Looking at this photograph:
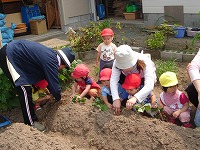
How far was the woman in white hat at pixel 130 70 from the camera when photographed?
3.61 m

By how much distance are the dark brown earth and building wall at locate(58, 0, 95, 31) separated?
620cm

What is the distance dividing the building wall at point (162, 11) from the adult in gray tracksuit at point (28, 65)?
18.0 feet

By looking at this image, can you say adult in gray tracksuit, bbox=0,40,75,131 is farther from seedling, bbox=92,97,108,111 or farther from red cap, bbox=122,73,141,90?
red cap, bbox=122,73,141,90

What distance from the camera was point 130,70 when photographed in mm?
3828

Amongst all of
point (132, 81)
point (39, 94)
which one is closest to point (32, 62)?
point (39, 94)

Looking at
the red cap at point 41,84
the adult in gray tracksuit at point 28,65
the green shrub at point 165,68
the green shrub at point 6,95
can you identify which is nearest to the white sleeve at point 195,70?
the adult in gray tracksuit at point 28,65

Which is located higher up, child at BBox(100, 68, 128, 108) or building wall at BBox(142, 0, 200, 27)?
building wall at BBox(142, 0, 200, 27)

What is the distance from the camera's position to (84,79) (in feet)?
15.3

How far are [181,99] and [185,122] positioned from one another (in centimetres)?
30

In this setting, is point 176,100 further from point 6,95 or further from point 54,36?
point 54,36

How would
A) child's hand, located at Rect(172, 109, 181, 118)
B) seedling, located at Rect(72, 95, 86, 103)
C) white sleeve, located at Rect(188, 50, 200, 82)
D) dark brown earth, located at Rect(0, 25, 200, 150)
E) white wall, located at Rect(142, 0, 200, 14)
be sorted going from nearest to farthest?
dark brown earth, located at Rect(0, 25, 200, 150), white sleeve, located at Rect(188, 50, 200, 82), child's hand, located at Rect(172, 109, 181, 118), seedling, located at Rect(72, 95, 86, 103), white wall, located at Rect(142, 0, 200, 14)

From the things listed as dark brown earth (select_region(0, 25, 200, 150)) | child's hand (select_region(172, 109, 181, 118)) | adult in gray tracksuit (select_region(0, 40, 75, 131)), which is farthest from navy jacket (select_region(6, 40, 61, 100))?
child's hand (select_region(172, 109, 181, 118))

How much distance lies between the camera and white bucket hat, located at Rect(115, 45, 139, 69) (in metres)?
3.61

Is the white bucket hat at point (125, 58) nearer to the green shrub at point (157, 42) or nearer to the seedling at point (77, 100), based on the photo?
the seedling at point (77, 100)
